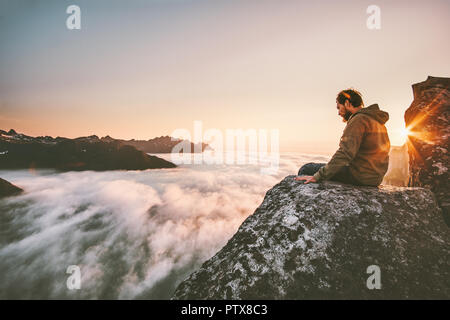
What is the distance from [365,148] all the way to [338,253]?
2298 mm

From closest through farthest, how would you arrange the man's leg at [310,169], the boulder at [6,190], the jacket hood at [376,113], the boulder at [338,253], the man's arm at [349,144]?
the boulder at [338,253] < the man's arm at [349,144] < the jacket hood at [376,113] < the man's leg at [310,169] < the boulder at [6,190]

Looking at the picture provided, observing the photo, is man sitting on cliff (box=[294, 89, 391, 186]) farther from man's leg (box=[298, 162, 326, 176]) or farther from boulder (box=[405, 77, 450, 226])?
boulder (box=[405, 77, 450, 226])

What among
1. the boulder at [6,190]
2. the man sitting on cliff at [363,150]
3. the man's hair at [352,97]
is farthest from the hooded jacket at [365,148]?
the boulder at [6,190]

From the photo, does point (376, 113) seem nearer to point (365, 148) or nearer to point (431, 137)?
point (365, 148)

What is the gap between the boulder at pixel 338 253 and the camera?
2.12 metres

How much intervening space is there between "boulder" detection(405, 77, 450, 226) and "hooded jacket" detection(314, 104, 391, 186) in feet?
5.00

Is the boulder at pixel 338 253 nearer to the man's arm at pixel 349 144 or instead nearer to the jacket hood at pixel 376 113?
the man's arm at pixel 349 144

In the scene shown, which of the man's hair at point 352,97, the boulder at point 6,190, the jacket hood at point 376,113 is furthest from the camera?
the boulder at point 6,190

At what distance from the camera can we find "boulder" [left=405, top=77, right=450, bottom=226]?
12.2 feet

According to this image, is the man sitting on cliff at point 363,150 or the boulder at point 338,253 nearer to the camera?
the boulder at point 338,253

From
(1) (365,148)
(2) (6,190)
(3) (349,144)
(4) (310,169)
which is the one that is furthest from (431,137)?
(2) (6,190)

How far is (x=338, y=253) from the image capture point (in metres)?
2.42

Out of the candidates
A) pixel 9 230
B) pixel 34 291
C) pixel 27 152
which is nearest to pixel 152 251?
pixel 34 291

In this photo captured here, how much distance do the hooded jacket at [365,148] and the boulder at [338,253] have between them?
40 centimetres
